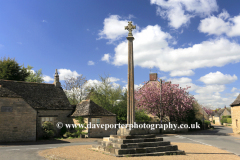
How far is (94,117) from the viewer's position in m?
24.0

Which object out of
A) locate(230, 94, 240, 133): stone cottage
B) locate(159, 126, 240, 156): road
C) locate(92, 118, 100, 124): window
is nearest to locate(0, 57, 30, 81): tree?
locate(92, 118, 100, 124): window

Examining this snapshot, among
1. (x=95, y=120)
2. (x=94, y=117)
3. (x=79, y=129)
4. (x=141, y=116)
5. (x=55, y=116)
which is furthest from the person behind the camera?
(x=141, y=116)

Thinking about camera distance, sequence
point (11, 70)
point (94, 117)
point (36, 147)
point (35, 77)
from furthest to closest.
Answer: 1. point (35, 77)
2. point (11, 70)
3. point (94, 117)
4. point (36, 147)

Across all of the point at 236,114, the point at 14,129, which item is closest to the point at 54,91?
the point at 14,129

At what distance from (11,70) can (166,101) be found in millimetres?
26704

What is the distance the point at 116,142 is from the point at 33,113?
11.6 metres

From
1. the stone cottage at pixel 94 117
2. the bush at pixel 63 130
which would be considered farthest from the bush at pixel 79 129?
the bush at pixel 63 130

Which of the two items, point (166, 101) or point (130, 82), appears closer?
point (130, 82)

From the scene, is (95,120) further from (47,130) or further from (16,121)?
(16,121)

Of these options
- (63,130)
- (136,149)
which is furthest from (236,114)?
(136,149)

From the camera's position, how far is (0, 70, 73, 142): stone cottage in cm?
1928

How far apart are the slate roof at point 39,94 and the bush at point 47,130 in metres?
2.27

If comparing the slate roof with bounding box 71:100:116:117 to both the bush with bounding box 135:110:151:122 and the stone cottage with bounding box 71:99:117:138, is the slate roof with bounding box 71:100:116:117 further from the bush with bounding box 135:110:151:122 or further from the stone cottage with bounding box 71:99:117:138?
the bush with bounding box 135:110:151:122

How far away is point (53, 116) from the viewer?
80.4 ft
